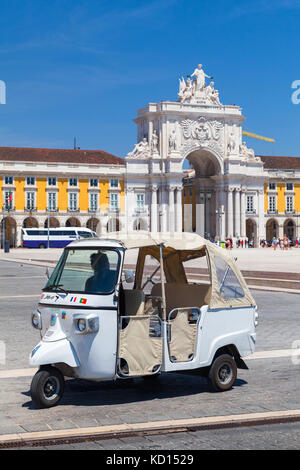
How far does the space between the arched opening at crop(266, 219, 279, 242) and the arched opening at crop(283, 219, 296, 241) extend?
141 centimetres

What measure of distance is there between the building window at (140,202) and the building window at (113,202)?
2.72 metres

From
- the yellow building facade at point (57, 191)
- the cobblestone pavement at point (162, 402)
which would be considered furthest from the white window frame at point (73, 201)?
the cobblestone pavement at point (162, 402)

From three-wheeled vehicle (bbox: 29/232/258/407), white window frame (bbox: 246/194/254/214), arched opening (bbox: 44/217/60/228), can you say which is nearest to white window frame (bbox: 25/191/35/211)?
arched opening (bbox: 44/217/60/228)

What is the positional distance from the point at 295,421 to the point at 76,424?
212cm

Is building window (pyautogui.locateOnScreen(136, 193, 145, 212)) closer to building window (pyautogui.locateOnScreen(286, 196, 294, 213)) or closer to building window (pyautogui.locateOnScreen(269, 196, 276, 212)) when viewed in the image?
building window (pyautogui.locateOnScreen(269, 196, 276, 212))

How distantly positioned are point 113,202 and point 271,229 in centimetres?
2390

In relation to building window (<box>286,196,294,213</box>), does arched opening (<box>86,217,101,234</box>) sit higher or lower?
lower

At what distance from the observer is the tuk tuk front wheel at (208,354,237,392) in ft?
25.4

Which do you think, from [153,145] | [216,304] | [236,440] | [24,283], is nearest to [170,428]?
[236,440]

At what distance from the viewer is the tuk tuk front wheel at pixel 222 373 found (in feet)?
25.4

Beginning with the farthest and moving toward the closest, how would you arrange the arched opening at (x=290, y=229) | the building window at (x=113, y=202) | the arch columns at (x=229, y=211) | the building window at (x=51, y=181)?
the arched opening at (x=290, y=229) < the arch columns at (x=229, y=211) < the building window at (x=113, y=202) < the building window at (x=51, y=181)

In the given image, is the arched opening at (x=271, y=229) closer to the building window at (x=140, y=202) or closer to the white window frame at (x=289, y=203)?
the white window frame at (x=289, y=203)
